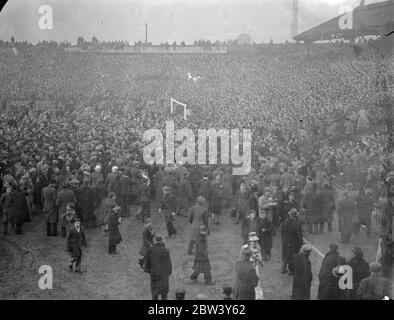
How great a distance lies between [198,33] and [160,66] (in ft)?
13.5

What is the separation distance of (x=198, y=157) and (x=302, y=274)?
8.13m

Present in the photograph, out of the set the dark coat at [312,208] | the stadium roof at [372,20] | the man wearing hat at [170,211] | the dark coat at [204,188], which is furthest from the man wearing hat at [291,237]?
the stadium roof at [372,20]

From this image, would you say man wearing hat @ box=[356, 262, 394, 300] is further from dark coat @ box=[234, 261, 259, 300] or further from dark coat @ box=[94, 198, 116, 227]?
dark coat @ box=[94, 198, 116, 227]

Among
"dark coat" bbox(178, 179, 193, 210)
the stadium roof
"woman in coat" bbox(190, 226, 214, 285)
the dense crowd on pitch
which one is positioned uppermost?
the stadium roof

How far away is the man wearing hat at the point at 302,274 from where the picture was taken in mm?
8195

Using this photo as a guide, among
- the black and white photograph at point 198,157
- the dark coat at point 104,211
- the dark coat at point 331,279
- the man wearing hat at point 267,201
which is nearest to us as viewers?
the dark coat at point 331,279

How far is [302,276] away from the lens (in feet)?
27.1

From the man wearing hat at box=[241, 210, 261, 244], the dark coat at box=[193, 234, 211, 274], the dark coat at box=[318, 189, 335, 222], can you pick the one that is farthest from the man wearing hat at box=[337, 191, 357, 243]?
the dark coat at box=[193, 234, 211, 274]

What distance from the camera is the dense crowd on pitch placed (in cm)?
1209

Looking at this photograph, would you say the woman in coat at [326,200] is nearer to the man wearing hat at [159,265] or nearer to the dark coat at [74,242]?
the man wearing hat at [159,265]

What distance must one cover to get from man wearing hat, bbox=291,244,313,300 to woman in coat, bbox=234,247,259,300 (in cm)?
85

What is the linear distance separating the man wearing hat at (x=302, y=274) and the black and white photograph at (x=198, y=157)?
23 mm

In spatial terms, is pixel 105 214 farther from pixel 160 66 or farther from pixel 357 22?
pixel 160 66

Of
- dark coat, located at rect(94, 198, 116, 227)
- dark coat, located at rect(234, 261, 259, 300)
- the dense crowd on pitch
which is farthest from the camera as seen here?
the dense crowd on pitch
